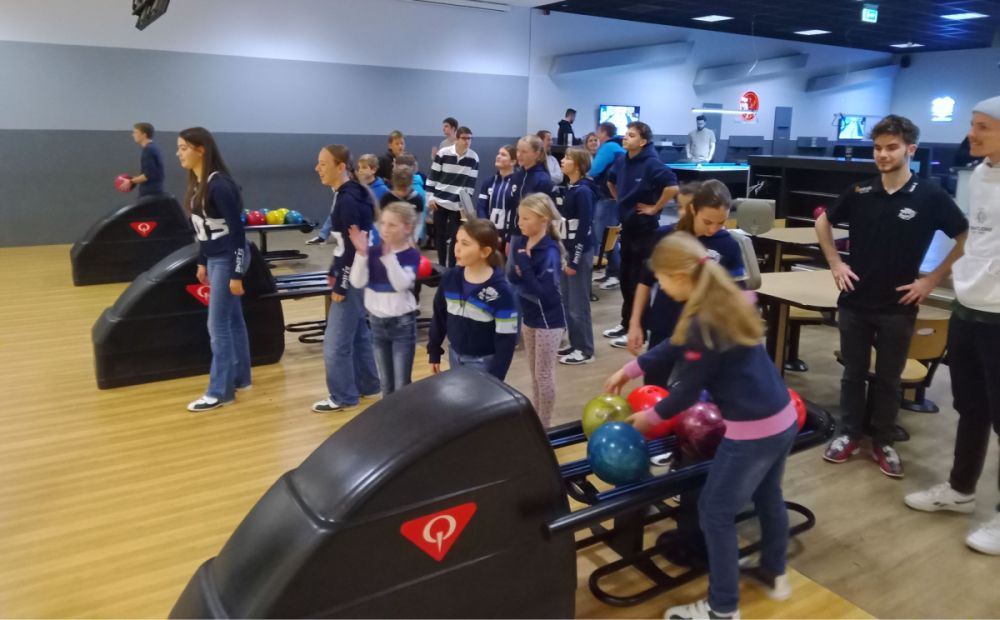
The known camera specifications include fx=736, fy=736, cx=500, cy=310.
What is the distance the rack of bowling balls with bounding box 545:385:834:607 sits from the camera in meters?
2.47

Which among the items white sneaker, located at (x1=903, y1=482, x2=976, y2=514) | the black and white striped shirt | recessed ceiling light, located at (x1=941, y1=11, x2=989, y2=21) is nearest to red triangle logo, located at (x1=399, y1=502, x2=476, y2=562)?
white sneaker, located at (x1=903, y1=482, x2=976, y2=514)

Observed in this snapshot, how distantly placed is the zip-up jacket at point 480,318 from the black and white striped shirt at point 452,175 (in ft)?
13.4

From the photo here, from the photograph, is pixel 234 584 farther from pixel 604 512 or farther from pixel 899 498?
pixel 899 498

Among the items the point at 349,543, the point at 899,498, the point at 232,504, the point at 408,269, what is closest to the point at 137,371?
the point at 232,504

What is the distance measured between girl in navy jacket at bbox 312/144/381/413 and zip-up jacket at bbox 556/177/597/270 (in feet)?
5.13

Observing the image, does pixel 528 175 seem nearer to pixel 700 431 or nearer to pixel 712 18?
pixel 700 431

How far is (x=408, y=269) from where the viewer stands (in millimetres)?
3646

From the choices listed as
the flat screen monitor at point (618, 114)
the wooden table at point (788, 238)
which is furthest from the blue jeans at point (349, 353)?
the flat screen monitor at point (618, 114)

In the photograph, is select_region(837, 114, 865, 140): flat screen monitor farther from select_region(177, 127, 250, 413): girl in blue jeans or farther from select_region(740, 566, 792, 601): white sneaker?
select_region(740, 566, 792, 601): white sneaker

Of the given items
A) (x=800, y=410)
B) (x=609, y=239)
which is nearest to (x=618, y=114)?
(x=609, y=239)

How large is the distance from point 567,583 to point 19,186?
9753 mm

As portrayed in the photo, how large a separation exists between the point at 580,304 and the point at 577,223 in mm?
594

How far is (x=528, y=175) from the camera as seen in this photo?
5.15m

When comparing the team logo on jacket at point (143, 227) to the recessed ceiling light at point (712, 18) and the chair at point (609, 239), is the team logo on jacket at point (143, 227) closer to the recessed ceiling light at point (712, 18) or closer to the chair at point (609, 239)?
the chair at point (609, 239)
